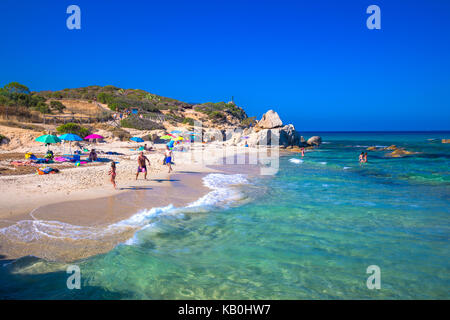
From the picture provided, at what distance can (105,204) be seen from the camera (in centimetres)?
883

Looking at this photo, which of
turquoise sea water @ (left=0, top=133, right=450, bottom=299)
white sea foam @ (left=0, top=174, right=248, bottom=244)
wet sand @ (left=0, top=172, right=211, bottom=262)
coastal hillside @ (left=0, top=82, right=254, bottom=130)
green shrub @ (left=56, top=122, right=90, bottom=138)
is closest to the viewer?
turquoise sea water @ (left=0, top=133, right=450, bottom=299)

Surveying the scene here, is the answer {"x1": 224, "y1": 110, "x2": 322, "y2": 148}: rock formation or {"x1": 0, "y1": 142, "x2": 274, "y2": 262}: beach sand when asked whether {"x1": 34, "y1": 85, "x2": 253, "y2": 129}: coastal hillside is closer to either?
{"x1": 224, "y1": 110, "x2": 322, "y2": 148}: rock formation

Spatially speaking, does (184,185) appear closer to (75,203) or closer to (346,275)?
(75,203)

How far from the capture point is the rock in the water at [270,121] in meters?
41.1

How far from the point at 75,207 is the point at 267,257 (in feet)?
20.5

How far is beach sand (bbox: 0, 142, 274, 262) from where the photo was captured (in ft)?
19.1

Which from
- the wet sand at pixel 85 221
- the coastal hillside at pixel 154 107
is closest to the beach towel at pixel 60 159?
the wet sand at pixel 85 221

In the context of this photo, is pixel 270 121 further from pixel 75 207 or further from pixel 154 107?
pixel 75 207

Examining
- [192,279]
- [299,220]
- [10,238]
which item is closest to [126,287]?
[192,279]

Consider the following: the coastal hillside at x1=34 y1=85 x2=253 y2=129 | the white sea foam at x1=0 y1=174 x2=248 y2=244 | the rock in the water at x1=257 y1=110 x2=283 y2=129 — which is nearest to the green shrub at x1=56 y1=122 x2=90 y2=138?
the coastal hillside at x1=34 y1=85 x2=253 y2=129

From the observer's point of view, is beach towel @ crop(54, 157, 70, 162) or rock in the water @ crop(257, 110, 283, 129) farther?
rock in the water @ crop(257, 110, 283, 129)

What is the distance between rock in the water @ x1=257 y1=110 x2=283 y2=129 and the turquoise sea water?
31246 mm

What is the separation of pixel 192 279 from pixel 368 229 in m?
5.68

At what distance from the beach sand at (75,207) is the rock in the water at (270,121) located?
2890 centimetres
